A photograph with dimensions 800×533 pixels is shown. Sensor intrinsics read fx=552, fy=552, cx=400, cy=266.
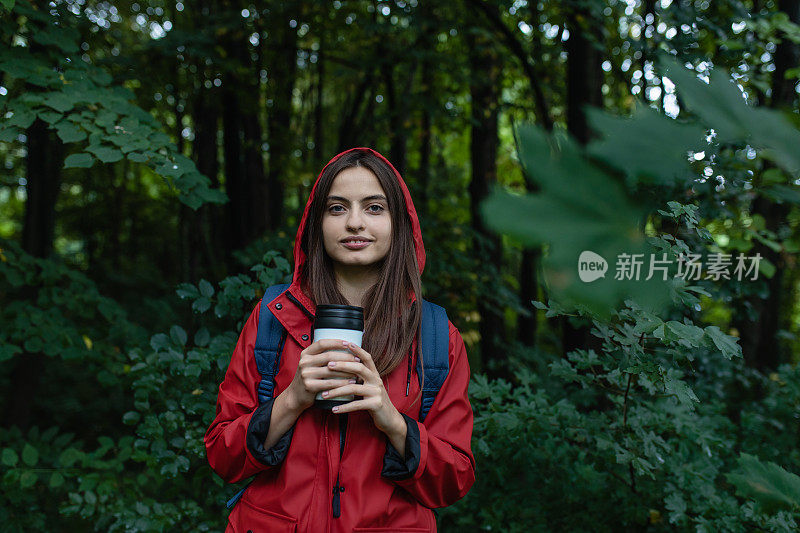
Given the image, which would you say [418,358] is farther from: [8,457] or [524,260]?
[524,260]

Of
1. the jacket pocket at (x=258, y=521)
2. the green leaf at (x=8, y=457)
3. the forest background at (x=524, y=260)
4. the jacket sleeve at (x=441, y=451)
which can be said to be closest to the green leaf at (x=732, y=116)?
the forest background at (x=524, y=260)

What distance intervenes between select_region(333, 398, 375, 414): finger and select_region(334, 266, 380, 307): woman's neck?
481 mm

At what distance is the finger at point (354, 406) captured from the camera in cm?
145

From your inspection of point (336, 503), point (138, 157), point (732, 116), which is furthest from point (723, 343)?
point (138, 157)

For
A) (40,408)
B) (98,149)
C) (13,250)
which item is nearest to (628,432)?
(98,149)

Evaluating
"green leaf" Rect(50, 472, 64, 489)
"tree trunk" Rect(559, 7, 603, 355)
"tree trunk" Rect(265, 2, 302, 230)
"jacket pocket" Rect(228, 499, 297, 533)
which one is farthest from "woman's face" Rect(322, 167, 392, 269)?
"tree trunk" Rect(265, 2, 302, 230)

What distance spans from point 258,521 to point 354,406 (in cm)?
52

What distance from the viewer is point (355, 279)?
190 cm

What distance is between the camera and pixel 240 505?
5.77ft

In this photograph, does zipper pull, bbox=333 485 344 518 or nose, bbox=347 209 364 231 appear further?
nose, bbox=347 209 364 231

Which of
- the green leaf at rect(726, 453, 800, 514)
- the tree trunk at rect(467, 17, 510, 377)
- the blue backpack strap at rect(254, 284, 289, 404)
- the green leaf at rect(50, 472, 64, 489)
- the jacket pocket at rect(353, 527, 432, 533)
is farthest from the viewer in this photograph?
the tree trunk at rect(467, 17, 510, 377)

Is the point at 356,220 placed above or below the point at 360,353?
above

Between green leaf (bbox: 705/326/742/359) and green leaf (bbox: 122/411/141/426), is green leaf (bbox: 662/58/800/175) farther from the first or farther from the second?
green leaf (bbox: 122/411/141/426)

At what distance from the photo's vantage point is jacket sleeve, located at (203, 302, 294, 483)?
161 centimetres
